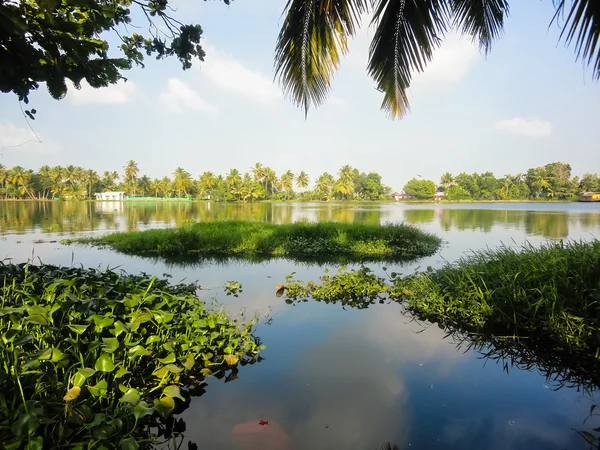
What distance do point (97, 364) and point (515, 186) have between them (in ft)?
296

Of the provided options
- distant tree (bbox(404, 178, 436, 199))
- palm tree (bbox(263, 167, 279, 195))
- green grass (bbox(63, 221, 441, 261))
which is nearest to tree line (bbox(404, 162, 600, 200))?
distant tree (bbox(404, 178, 436, 199))

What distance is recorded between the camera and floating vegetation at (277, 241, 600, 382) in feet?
11.3

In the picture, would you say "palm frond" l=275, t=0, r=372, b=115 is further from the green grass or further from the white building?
the white building

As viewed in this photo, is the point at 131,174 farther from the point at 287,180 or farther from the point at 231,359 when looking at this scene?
the point at 231,359

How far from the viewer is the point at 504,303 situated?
4070 mm

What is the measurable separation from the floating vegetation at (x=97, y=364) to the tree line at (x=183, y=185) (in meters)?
68.3

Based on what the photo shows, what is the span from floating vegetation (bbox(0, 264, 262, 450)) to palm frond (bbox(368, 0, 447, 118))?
3214 millimetres

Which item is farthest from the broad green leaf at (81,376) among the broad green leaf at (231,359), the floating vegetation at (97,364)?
the broad green leaf at (231,359)

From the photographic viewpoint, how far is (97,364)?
6.73ft

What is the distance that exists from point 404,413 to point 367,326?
175 centimetres

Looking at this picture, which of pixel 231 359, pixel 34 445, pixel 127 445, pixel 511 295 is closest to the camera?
pixel 34 445

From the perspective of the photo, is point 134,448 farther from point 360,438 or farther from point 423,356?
point 423,356

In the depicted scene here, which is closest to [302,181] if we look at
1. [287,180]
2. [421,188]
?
[287,180]

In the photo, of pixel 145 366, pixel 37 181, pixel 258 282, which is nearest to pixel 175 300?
pixel 145 366
